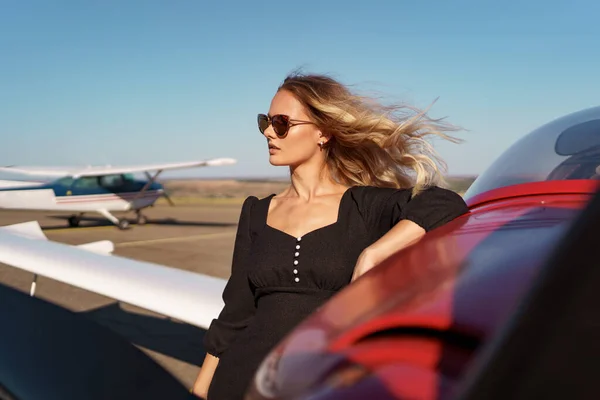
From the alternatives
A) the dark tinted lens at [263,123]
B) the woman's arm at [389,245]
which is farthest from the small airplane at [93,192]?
the woman's arm at [389,245]

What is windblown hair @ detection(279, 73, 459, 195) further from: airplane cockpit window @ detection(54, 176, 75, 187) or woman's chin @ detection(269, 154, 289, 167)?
airplane cockpit window @ detection(54, 176, 75, 187)

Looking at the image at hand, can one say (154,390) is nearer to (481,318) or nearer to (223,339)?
(223,339)

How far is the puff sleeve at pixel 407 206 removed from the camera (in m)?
1.32

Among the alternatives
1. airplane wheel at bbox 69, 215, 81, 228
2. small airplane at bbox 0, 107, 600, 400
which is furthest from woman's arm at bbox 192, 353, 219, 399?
airplane wheel at bbox 69, 215, 81, 228

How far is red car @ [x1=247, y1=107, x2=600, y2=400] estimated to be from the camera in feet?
0.93

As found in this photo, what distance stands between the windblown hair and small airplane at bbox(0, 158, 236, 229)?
1430 cm

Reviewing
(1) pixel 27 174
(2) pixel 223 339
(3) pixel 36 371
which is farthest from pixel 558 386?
(1) pixel 27 174

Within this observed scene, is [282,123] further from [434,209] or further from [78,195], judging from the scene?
[78,195]

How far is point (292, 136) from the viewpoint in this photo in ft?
6.25

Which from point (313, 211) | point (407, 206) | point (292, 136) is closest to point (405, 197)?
point (407, 206)

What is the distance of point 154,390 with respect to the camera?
2.64 meters

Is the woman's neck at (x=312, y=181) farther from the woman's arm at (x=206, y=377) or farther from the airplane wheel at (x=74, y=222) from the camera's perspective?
the airplane wheel at (x=74, y=222)

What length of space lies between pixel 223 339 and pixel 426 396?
142cm

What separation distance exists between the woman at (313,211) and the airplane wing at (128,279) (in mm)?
960
